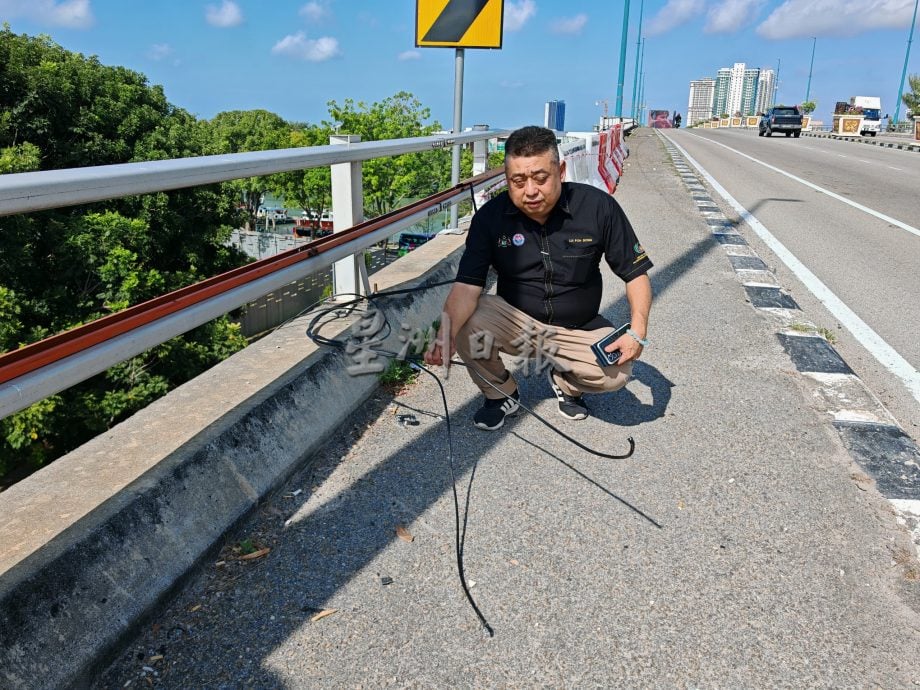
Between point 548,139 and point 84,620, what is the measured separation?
102 inches

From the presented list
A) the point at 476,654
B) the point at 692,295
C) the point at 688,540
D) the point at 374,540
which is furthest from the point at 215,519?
the point at 692,295

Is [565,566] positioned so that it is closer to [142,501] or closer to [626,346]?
[626,346]

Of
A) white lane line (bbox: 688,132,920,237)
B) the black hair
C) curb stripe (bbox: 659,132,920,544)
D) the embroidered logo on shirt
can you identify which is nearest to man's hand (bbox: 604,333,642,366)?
the embroidered logo on shirt

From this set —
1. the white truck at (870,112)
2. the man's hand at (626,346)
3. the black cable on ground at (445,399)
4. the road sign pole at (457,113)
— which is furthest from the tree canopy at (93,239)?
the white truck at (870,112)

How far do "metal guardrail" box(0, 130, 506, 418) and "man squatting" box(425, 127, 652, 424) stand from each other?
793mm

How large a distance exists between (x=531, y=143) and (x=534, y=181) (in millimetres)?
172

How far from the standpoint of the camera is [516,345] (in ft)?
12.4

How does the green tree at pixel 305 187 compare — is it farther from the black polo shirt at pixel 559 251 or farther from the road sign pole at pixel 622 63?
the black polo shirt at pixel 559 251

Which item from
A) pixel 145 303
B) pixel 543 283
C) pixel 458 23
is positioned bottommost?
pixel 543 283

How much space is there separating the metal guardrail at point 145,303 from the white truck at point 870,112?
2360 inches

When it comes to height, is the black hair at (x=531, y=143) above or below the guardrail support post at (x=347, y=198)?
above

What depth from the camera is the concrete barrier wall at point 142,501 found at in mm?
1896

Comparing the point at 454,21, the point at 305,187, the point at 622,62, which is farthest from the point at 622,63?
the point at 454,21

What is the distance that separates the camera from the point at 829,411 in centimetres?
380
